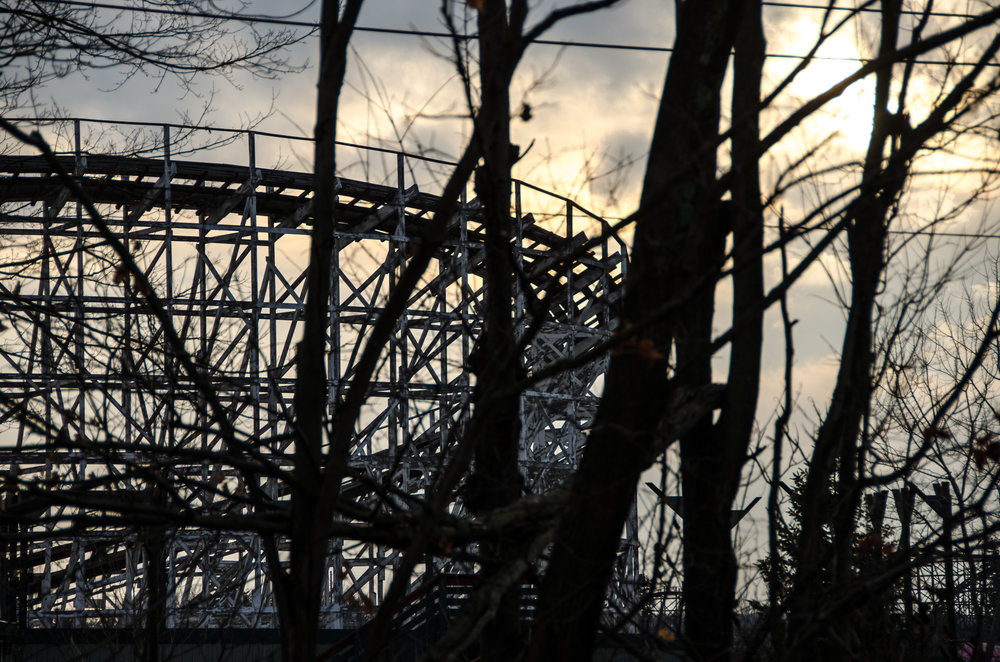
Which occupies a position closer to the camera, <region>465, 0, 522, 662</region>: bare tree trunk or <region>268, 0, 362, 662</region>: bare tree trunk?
<region>465, 0, 522, 662</region>: bare tree trunk

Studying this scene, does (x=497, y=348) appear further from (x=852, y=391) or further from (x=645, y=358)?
(x=852, y=391)

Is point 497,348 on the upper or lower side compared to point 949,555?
upper

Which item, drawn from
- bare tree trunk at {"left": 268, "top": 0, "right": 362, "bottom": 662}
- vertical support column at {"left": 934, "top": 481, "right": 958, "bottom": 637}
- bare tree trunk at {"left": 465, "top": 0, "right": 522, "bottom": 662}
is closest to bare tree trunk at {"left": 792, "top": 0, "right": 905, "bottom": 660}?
vertical support column at {"left": 934, "top": 481, "right": 958, "bottom": 637}

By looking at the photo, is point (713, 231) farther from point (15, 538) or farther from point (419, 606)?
point (419, 606)

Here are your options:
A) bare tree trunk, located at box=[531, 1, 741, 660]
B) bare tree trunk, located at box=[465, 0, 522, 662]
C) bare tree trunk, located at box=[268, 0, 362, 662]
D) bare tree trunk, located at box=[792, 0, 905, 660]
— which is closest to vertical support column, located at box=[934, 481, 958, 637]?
bare tree trunk, located at box=[792, 0, 905, 660]

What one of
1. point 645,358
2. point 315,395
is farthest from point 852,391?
point 315,395

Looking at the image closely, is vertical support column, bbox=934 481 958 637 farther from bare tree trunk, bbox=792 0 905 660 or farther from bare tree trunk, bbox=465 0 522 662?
Result: bare tree trunk, bbox=465 0 522 662

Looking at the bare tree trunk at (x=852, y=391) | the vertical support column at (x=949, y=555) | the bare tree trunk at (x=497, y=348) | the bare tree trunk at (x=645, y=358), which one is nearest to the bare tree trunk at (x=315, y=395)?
the bare tree trunk at (x=497, y=348)

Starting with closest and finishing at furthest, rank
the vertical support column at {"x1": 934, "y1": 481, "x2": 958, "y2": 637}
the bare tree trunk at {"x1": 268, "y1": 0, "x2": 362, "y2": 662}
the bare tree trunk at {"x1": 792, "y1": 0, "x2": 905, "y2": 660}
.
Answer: the bare tree trunk at {"x1": 268, "y1": 0, "x2": 362, "y2": 662} < the bare tree trunk at {"x1": 792, "y1": 0, "x2": 905, "y2": 660} < the vertical support column at {"x1": 934, "y1": 481, "x2": 958, "y2": 637}

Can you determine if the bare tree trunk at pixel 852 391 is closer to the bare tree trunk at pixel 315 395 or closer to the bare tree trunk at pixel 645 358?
the bare tree trunk at pixel 645 358

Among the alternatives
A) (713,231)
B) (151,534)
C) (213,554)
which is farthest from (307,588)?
(213,554)

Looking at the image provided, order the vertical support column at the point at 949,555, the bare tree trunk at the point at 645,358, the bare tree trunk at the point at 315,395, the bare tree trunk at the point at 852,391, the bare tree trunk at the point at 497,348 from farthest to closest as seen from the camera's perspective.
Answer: the vertical support column at the point at 949,555 → the bare tree trunk at the point at 852,391 → the bare tree trunk at the point at 645,358 → the bare tree trunk at the point at 315,395 → the bare tree trunk at the point at 497,348

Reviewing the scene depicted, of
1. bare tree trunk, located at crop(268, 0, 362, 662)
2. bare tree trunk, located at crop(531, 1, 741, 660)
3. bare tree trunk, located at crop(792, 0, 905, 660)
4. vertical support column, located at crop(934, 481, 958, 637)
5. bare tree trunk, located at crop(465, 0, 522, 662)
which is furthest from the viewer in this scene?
vertical support column, located at crop(934, 481, 958, 637)

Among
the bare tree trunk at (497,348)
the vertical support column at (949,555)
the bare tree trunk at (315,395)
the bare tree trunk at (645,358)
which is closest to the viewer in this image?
the bare tree trunk at (497,348)
